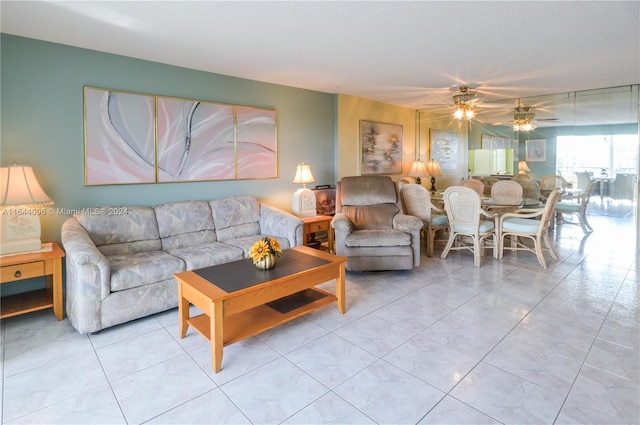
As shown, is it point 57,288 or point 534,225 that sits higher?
point 534,225

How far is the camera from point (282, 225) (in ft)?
13.2

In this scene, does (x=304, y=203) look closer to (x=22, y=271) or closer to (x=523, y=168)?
(x=22, y=271)

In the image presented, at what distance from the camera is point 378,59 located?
3.74 meters

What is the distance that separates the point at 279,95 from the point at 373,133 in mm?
1957

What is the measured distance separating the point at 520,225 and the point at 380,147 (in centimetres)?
273

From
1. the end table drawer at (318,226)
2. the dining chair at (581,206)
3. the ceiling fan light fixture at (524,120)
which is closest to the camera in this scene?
the end table drawer at (318,226)

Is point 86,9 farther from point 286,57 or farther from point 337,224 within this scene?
point 337,224

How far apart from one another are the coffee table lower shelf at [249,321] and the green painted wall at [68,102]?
6.01ft

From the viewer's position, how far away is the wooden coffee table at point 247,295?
7.33 feet

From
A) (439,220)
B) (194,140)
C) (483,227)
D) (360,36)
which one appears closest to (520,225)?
(483,227)

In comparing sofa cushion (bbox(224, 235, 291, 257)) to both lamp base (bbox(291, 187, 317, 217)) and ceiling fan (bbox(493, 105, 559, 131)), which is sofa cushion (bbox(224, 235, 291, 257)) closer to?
lamp base (bbox(291, 187, 317, 217))

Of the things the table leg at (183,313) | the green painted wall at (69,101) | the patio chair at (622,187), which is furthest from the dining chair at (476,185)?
the table leg at (183,313)

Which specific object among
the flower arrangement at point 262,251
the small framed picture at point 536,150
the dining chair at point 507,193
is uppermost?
the small framed picture at point 536,150

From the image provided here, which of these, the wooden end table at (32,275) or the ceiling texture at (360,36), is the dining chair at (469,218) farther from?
the wooden end table at (32,275)
